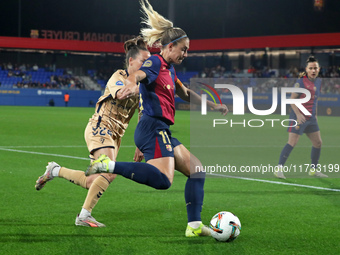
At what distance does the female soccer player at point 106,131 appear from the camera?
5.86 meters

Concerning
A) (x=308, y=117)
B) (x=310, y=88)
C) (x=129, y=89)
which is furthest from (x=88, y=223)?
(x=310, y=88)

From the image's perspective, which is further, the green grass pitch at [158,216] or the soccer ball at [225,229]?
the soccer ball at [225,229]

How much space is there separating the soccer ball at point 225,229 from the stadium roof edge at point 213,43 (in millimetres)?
42042

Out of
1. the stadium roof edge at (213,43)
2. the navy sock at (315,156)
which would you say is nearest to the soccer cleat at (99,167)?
the navy sock at (315,156)

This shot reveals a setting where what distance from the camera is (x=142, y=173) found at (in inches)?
198

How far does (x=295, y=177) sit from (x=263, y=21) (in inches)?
1828

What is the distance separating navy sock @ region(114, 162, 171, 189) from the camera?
16.5ft

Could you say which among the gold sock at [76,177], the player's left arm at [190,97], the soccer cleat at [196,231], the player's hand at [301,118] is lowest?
the soccer cleat at [196,231]

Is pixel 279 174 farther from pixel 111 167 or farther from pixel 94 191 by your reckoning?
pixel 111 167

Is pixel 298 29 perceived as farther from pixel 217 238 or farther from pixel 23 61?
pixel 217 238

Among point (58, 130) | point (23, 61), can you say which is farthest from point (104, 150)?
point (23, 61)

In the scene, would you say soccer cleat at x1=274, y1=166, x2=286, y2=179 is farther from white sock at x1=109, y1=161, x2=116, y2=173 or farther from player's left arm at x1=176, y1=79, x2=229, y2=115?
white sock at x1=109, y1=161, x2=116, y2=173

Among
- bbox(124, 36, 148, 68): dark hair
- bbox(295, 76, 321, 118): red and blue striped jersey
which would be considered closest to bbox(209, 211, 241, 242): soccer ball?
bbox(124, 36, 148, 68): dark hair

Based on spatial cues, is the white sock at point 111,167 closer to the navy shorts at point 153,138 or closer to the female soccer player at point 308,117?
the navy shorts at point 153,138
